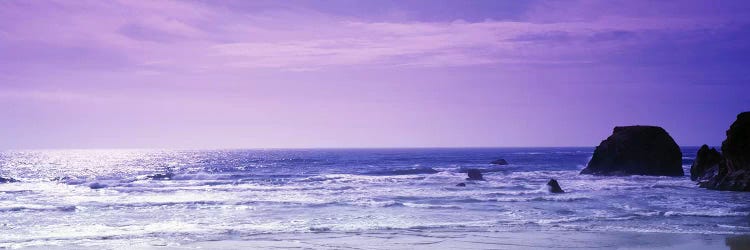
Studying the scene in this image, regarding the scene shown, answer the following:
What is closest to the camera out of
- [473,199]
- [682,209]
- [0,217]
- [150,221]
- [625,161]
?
[150,221]

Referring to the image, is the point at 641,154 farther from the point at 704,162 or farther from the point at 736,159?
the point at 736,159

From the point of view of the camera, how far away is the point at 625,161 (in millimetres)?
66000

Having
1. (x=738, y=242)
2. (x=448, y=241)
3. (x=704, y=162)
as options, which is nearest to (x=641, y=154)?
(x=704, y=162)

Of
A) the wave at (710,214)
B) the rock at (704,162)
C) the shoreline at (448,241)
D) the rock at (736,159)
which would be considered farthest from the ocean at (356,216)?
the rock at (704,162)

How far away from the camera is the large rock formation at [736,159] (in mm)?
41728

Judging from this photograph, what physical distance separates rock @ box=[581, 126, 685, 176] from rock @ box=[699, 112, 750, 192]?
19.2 m

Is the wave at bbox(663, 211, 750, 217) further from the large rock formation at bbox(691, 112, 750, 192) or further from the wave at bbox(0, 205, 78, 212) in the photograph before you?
the wave at bbox(0, 205, 78, 212)

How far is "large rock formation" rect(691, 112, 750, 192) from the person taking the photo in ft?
137

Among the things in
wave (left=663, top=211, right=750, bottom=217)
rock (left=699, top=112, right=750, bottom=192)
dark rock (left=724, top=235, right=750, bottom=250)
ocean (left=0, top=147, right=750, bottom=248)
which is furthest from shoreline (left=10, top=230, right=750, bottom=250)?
rock (left=699, top=112, right=750, bottom=192)

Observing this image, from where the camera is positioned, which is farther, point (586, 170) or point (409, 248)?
point (586, 170)

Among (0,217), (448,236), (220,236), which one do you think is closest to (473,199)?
(448,236)

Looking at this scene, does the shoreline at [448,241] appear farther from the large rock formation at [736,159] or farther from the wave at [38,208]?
the large rock formation at [736,159]

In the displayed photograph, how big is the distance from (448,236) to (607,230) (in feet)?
19.4

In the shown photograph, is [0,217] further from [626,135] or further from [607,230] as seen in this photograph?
[626,135]
